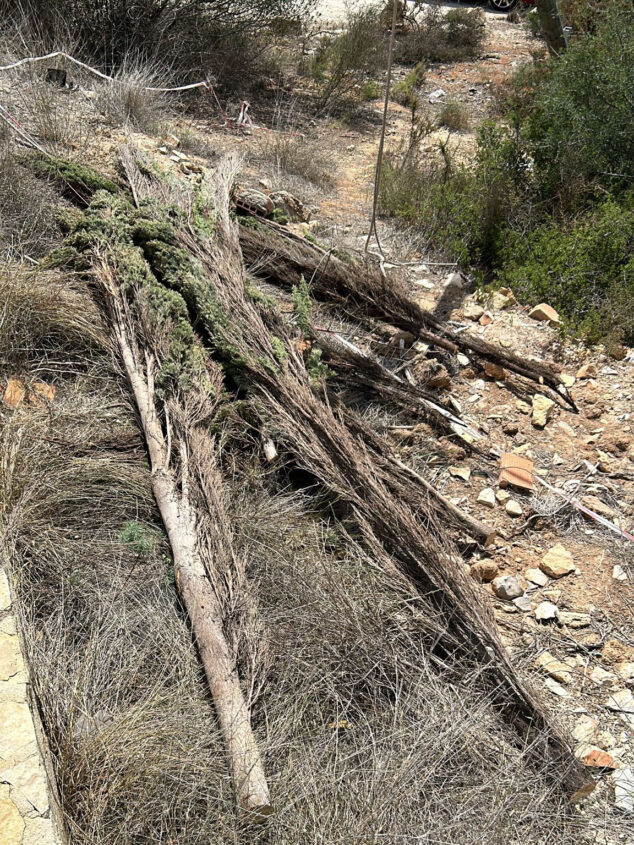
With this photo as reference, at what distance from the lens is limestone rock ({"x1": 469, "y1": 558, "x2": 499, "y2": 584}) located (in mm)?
3109

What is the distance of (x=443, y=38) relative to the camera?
11625 mm

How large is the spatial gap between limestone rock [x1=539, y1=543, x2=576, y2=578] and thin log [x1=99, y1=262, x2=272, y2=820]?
Result: 58.0 inches

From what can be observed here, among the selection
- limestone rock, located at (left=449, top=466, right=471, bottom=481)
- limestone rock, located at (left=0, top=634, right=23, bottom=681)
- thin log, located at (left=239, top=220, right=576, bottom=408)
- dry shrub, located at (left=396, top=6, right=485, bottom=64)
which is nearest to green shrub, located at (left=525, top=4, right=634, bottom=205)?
thin log, located at (left=239, top=220, right=576, bottom=408)

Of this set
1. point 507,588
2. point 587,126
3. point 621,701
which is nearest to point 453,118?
point 587,126

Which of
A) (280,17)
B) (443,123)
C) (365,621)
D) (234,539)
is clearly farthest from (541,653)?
(280,17)

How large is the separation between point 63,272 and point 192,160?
2.57 metres

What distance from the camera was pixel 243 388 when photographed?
3.57 metres

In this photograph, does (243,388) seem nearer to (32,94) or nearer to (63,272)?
(63,272)

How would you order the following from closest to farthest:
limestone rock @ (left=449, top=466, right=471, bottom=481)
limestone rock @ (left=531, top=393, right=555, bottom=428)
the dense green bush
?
limestone rock @ (left=449, top=466, right=471, bottom=481) → limestone rock @ (left=531, top=393, right=555, bottom=428) → the dense green bush

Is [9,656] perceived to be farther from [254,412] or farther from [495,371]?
[495,371]

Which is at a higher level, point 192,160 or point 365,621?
point 192,160

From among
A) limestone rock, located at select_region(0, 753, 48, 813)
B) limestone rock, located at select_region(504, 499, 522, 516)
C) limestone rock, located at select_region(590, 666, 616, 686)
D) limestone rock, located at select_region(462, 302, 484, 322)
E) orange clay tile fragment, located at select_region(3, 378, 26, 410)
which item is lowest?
limestone rock, located at select_region(590, 666, 616, 686)

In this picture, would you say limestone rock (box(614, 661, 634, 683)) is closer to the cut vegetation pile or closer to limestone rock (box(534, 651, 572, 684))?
limestone rock (box(534, 651, 572, 684))

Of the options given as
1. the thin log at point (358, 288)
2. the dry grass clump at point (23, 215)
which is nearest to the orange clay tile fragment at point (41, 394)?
the dry grass clump at point (23, 215)
